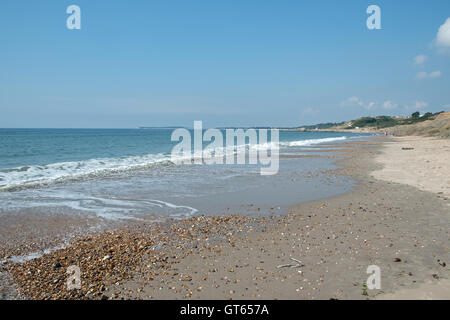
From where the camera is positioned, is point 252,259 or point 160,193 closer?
point 252,259

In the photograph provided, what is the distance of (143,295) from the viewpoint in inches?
199

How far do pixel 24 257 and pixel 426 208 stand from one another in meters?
11.5

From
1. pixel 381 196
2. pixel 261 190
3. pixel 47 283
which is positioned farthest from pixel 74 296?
pixel 381 196

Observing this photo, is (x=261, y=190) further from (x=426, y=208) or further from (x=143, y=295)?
(x=143, y=295)

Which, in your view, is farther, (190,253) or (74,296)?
(190,253)

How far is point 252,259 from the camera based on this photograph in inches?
253

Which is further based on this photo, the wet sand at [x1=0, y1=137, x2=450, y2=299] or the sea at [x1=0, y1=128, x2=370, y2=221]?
the sea at [x1=0, y1=128, x2=370, y2=221]

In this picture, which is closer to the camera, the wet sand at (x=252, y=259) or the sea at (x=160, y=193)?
the wet sand at (x=252, y=259)

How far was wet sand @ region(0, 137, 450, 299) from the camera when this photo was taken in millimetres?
5188

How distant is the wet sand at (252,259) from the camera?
5.19m

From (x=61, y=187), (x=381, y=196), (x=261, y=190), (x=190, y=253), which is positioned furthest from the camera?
(x=61, y=187)

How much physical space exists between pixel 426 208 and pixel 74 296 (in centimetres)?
1035
